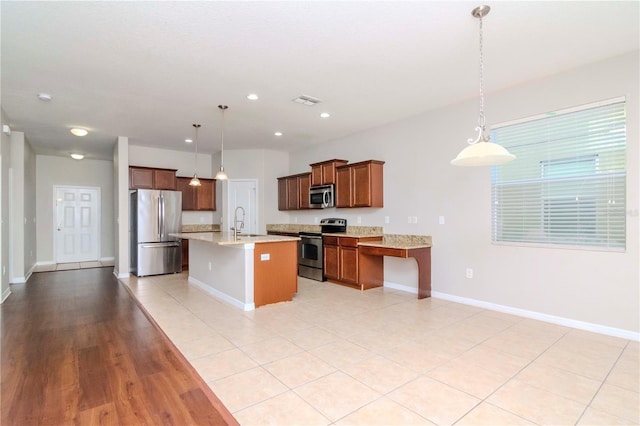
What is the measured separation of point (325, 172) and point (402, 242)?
205cm

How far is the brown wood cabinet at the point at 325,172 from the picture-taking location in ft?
20.0

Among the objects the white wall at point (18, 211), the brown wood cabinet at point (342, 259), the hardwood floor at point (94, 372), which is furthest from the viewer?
the white wall at point (18, 211)

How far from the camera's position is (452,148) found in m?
4.48

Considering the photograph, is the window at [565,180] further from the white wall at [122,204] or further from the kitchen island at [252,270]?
the white wall at [122,204]

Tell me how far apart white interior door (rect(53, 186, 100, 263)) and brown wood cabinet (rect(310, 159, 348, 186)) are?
6.03 metres

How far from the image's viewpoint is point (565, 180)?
3494 mm

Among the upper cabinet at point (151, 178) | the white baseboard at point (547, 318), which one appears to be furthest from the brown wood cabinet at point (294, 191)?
the white baseboard at point (547, 318)

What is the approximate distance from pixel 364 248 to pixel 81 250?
754 centimetres

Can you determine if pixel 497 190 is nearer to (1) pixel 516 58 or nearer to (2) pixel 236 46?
(1) pixel 516 58

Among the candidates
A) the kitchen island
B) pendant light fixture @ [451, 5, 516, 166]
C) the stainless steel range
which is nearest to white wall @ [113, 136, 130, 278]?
the kitchen island

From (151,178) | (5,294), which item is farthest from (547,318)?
(5,294)

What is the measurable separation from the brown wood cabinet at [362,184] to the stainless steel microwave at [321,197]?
0.91ft

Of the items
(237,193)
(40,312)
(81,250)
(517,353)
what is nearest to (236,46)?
(517,353)

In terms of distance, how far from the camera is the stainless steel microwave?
6.12 meters
